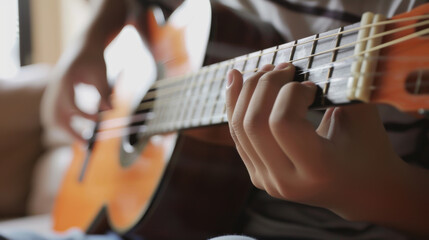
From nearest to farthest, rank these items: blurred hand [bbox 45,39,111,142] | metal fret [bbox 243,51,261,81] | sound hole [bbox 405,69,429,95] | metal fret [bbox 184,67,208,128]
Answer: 1. sound hole [bbox 405,69,429,95]
2. metal fret [bbox 243,51,261,81]
3. metal fret [bbox 184,67,208,128]
4. blurred hand [bbox 45,39,111,142]

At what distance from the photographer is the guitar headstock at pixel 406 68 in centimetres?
28

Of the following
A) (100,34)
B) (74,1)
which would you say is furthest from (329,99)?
(74,1)

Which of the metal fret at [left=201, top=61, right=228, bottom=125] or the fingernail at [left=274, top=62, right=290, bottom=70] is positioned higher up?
the fingernail at [left=274, top=62, right=290, bottom=70]

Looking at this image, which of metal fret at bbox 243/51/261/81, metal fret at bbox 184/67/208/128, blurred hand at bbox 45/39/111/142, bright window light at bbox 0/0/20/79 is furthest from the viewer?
bright window light at bbox 0/0/20/79

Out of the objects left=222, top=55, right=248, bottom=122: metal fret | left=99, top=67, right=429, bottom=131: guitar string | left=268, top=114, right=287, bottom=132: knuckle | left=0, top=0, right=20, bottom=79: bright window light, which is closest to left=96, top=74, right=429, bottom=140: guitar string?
left=99, top=67, right=429, bottom=131: guitar string

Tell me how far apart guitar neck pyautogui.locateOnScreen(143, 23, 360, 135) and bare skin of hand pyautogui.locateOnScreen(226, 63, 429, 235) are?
0.5 inches

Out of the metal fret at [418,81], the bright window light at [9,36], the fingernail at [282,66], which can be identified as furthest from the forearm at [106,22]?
the bright window light at [9,36]

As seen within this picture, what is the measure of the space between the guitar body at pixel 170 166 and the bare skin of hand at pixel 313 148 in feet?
0.35

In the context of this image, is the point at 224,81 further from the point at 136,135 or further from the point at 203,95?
the point at 136,135

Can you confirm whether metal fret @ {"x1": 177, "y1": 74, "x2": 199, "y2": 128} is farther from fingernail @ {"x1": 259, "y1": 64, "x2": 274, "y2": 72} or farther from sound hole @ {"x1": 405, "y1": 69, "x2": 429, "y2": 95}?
sound hole @ {"x1": 405, "y1": 69, "x2": 429, "y2": 95}

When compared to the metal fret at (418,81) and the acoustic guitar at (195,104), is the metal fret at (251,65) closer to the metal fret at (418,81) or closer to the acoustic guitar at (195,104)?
the acoustic guitar at (195,104)

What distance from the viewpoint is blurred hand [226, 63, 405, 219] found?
1.07ft

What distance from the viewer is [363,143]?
0.35 m

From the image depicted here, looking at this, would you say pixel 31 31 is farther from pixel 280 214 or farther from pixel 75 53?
pixel 280 214
